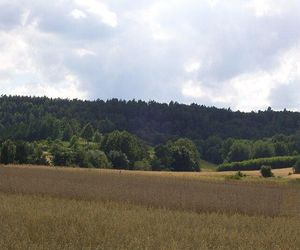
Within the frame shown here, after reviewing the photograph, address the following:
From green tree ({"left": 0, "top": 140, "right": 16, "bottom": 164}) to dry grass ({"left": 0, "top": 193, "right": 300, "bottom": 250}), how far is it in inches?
3051

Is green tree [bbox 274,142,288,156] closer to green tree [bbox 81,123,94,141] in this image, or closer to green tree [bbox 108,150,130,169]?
green tree [bbox 108,150,130,169]

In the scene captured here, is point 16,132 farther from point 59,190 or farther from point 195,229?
point 195,229

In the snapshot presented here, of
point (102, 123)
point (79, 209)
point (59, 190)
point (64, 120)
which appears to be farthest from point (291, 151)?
point (79, 209)

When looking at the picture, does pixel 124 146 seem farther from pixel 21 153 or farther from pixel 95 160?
pixel 21 153

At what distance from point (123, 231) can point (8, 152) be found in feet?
281

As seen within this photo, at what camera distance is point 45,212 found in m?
16.9

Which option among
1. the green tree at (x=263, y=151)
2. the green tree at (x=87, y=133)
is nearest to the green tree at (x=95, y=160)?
the green tree at (x=87, y=133)

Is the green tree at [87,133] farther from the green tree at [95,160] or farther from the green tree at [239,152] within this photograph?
the green tree at [95,160]

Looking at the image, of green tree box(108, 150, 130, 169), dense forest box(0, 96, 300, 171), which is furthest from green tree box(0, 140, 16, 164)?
green tree box(108, 150, 130, 169)

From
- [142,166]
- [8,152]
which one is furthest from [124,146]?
[8,152]

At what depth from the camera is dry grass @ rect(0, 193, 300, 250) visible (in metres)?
12.2

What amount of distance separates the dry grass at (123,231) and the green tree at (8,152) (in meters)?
77.5

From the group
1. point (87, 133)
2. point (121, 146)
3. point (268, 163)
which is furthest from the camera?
point (87, 133)

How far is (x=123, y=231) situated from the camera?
14016 millimetres
